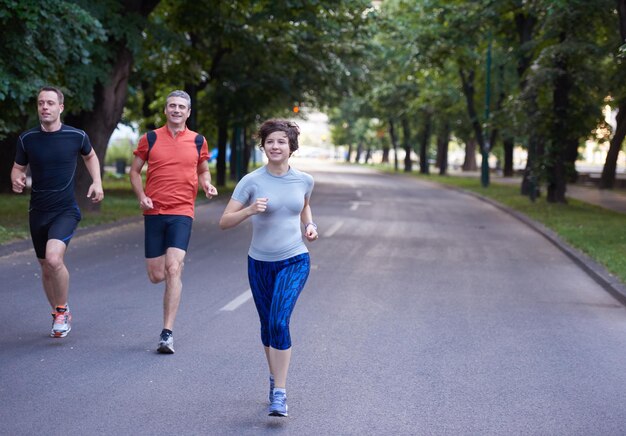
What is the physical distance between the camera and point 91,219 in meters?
19.5

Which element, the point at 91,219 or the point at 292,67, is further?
the point at 292,67

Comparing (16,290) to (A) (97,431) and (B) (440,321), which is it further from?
(A) (97,431)

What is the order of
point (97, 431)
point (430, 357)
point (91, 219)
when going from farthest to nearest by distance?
point (91, 219), point (430, 357), point (97, 431)

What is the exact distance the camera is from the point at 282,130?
5672 millimetres

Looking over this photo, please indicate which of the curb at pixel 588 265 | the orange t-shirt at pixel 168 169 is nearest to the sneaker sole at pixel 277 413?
the orange t-shirt at pixel 168 169

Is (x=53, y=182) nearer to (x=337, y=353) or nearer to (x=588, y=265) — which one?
(x=337, y=353)

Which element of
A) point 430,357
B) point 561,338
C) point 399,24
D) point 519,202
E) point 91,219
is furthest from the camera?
point 399,24

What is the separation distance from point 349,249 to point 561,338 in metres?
7.51

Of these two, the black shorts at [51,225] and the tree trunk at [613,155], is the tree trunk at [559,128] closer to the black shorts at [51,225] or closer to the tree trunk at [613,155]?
the tree trunk at [613,155]

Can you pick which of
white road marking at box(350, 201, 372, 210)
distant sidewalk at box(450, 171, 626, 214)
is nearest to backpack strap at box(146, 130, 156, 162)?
white road marking at box(350, 201, 372, 210)

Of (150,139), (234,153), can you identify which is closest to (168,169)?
(150,139)

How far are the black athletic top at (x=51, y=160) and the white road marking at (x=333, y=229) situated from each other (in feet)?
34.9

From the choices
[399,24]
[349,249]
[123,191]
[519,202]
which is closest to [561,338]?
[349,249]

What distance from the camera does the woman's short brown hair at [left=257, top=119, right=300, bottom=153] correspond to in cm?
568
